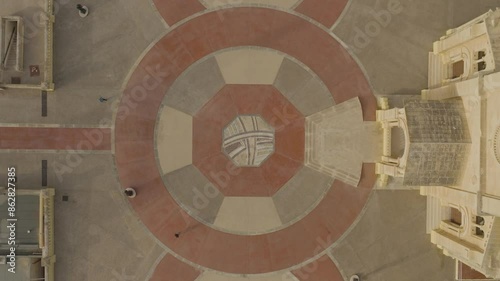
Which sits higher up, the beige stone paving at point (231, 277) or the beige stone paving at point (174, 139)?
the beige stone paving at point (174, 139)

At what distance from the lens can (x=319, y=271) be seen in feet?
68.1

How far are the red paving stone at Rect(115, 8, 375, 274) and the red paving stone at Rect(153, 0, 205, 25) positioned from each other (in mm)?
520

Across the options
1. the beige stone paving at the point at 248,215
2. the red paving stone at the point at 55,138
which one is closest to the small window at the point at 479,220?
the beige stone paving at the point at 248,215

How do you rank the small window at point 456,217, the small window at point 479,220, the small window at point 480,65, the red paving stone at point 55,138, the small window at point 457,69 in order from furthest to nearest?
the red paving stone at point 55,138 < the small window at point 457,69 < the small window at point 456,217 < the small window at point 480,65 < the small window at point 479,220

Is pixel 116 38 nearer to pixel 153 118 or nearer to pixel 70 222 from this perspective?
pixel 153 118

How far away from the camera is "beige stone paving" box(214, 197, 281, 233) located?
2075 cm

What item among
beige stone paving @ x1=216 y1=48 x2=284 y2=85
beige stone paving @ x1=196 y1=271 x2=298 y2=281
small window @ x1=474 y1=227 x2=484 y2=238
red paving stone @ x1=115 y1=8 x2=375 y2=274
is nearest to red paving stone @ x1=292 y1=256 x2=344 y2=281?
red paving stone @ x1=115 y1=8 x2=375 y2=274

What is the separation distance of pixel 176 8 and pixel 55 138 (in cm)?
893

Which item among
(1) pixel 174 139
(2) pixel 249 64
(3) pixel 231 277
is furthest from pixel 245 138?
(3) pixel 231 277

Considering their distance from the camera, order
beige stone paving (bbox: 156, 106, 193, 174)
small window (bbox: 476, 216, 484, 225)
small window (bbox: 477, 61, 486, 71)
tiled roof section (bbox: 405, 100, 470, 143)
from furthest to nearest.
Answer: beige stone paving (bbox: 156, 106, 193, 174), small window (bbox: 477, 61, 486, 71), small window (bbox: 476, 216, 484, 225), tiled roof section (bbox: 405, 100, 470, 143)

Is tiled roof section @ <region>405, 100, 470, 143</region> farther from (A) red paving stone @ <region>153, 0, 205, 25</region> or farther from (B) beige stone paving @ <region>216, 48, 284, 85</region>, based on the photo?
(A) red paving stone @ <region>153, 0, 205, 25</region>

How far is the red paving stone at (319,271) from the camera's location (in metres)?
20.7

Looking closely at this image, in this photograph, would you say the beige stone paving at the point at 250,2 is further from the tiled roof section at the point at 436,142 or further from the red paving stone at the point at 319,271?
the red paving stone at the point at 319,271

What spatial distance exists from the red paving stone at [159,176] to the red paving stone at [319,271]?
1.68ft
